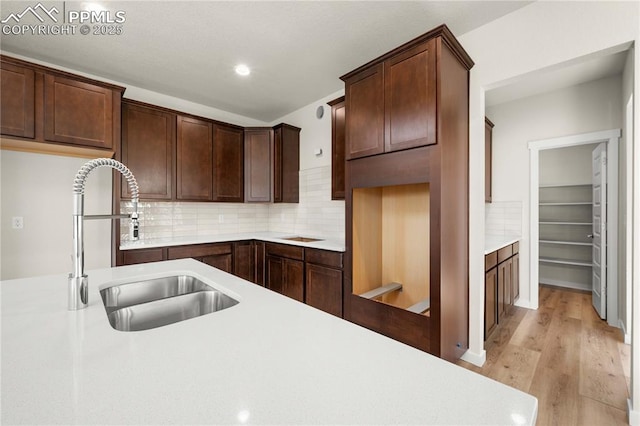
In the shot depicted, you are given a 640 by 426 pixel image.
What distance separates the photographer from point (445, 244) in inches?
79.7

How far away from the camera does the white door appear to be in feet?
10.1

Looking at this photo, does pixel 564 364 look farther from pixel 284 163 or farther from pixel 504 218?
pixel 284 163

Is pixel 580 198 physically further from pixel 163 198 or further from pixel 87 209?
pixel 87 209

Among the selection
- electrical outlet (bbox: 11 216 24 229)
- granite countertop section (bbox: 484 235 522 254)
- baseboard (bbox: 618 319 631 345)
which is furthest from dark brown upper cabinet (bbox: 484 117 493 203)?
electrical outlet (bbox: 11 216 24 229)

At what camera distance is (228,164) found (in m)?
3.77

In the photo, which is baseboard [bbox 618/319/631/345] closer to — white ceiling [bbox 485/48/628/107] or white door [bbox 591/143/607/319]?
white door [bbox 591/143/607/319]

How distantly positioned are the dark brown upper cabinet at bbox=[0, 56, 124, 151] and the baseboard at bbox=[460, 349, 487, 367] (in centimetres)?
362

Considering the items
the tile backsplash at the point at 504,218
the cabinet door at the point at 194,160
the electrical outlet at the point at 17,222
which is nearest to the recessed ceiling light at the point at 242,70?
the cabinet door at the point at 194,160

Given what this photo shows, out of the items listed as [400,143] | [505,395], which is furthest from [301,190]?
[505,395]

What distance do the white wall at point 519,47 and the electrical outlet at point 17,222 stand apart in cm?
392

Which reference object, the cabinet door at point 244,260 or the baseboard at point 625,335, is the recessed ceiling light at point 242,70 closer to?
the cabinet door at point 244,260

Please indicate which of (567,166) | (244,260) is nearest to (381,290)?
(244,260)

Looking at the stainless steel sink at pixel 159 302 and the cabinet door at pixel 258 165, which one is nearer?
the stainless steel sink at pixel 159 302

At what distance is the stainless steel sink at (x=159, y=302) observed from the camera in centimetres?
121
